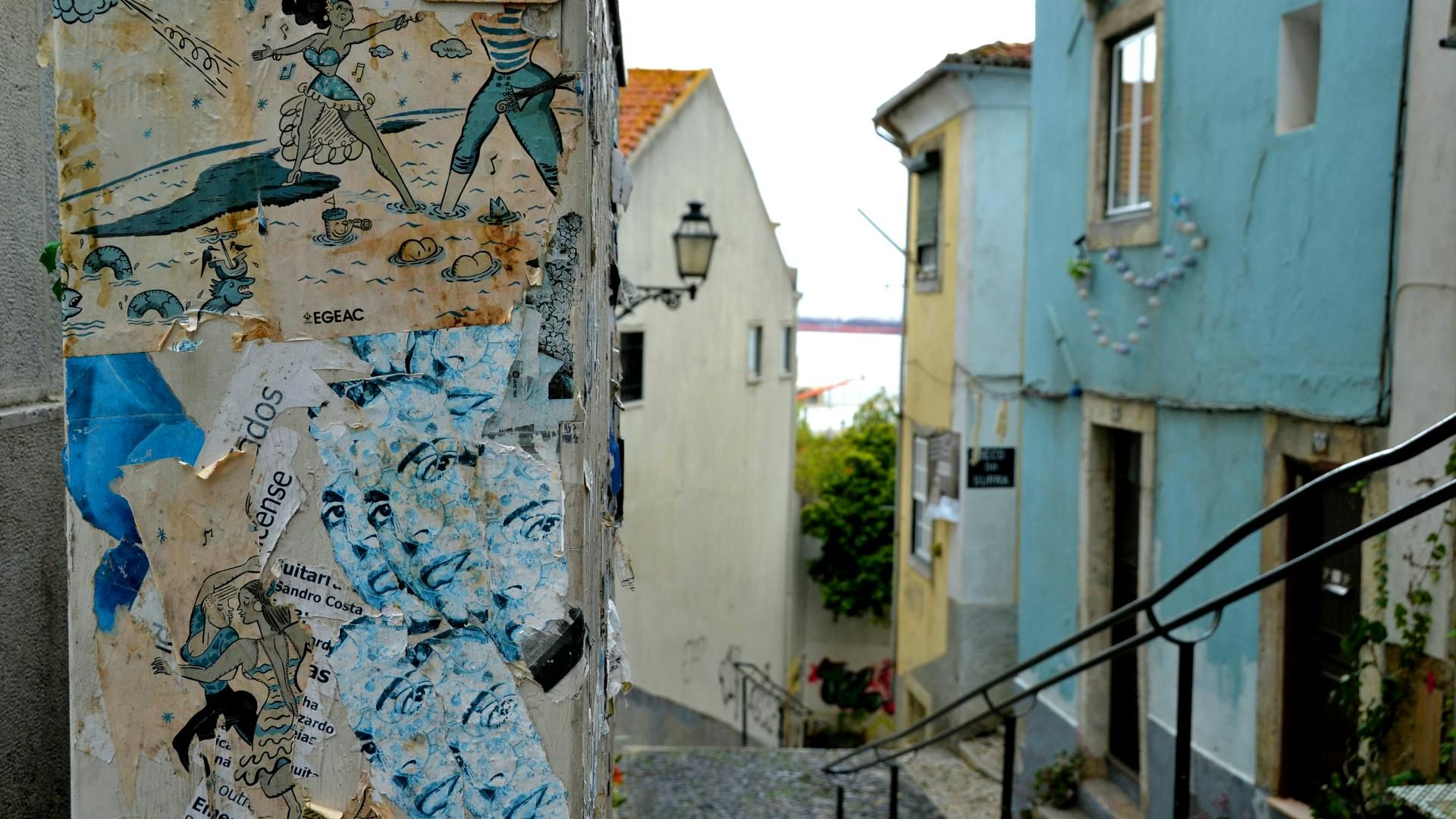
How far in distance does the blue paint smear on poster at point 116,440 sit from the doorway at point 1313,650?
5.88 metres

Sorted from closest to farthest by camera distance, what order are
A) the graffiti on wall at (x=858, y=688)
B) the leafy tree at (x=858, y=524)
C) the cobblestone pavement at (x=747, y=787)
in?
the cobblestone pavement at (x=747, y=787), the graffiti on wall at (x=858, y=688), the leafy tree at (x=858, y=524)

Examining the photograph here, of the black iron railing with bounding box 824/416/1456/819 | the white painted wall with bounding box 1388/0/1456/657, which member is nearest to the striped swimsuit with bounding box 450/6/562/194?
the black iron railing with bounding box 824/416/1456/819

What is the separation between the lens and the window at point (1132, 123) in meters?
8.62

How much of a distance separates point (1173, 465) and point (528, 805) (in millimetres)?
6776

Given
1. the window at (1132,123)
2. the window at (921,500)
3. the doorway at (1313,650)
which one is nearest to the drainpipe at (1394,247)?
the doorway at (1313,650)

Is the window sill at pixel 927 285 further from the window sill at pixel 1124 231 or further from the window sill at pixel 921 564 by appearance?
the window sill at pixel 1124 231

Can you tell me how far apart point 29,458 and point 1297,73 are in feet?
20.4

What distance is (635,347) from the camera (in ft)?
49.3

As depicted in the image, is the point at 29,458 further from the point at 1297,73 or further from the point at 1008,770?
the point at 1297,73

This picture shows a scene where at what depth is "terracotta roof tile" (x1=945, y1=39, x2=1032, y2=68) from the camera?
1247cm

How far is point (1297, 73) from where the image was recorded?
272 inches

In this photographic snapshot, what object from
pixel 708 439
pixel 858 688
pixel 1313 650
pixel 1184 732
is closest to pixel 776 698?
pixel 858 688

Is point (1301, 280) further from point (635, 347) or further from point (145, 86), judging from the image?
point (635, 347)

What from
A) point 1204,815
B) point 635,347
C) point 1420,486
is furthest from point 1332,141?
point 635,347
